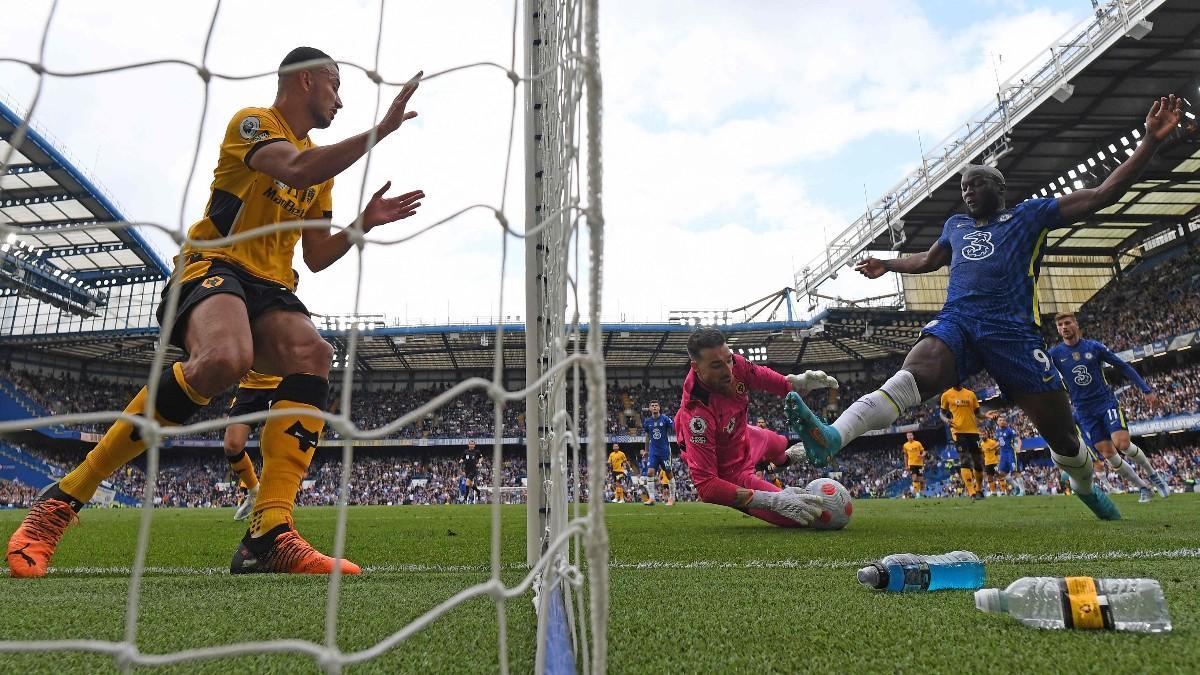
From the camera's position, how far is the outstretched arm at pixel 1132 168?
3.04m

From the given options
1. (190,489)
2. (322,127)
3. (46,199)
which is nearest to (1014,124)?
(322,127)

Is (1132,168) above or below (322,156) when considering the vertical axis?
above

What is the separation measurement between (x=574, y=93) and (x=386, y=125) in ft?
2.27

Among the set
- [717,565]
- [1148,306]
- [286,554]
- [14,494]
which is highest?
[1148,306]

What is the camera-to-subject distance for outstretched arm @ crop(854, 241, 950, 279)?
12.6ft

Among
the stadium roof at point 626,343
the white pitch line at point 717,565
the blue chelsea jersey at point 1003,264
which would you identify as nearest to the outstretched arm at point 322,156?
the white pitch line at point 717,565

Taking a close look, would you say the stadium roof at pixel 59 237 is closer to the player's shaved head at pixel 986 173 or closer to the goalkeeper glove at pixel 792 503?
the goalkeeper glove at pixel 792 503

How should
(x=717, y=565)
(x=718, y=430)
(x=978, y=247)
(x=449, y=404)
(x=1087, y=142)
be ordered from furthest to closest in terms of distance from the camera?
(x=449, y=404)
(x=1087, y=142)
(x=718, y=430)
(x=978, y=247)
(x=717, y=565)

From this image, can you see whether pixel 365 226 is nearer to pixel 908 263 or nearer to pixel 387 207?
pixel 387 207

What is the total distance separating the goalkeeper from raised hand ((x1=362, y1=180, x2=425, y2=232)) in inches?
90.1

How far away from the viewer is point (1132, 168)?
128 inches

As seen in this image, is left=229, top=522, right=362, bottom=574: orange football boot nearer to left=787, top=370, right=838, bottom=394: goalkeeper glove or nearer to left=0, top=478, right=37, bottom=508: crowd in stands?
left=787, top=370, right=838, bottom=394: goalkeeper glove

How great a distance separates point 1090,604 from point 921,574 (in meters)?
0.55

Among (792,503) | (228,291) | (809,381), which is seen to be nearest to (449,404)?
(792,503)
